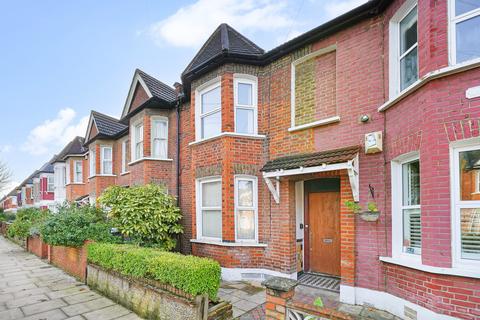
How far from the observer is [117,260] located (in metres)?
6.05

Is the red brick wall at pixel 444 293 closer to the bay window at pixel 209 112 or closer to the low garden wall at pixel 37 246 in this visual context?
the bay window at pixel 209 112

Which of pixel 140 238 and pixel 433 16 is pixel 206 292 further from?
pixel 433 16

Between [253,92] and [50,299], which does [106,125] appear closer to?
[50,299]

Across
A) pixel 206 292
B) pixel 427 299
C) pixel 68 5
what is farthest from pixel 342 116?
pixel 68 5

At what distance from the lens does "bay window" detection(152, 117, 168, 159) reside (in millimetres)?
10625

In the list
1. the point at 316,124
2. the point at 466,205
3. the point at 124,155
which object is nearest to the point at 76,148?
the point at 124,155

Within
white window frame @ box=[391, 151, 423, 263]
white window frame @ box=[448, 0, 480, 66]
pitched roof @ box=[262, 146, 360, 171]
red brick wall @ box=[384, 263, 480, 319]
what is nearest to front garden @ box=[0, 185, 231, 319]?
pitched roof @ box=[262, 146, 360, 171]

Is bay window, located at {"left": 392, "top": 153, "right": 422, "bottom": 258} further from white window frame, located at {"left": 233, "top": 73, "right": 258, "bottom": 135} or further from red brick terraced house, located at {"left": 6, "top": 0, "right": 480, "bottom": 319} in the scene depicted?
white window frame, located at {"left": 233, "top": 73, "right": 258, "bottom": 135}

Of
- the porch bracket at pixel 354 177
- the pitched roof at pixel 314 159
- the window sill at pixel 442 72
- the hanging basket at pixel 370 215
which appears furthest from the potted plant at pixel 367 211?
the window sill at pixel 442 72

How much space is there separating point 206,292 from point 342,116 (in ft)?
15.2

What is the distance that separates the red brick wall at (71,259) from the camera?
25.6 feet

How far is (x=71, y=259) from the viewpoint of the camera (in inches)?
344

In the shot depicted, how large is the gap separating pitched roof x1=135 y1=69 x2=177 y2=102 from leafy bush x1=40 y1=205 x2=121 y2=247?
16.7 feet

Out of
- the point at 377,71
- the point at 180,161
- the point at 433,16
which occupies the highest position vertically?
the point at 433,16
